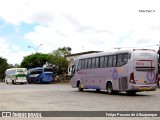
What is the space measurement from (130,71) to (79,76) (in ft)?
29.2

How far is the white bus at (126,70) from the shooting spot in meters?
24.6

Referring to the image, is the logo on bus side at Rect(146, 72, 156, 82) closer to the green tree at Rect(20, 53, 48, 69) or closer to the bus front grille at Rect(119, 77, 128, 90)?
the bus front grille at Rect(119, 77, 128, 90)

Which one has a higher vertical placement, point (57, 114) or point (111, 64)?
point (111, 64)

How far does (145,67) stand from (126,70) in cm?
127

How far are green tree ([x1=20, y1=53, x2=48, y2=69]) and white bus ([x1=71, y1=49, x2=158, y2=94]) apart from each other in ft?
207

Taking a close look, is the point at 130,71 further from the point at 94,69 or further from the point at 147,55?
the point at 94,69

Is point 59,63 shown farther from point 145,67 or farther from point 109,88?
point 145,67

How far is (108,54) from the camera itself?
27.6 m

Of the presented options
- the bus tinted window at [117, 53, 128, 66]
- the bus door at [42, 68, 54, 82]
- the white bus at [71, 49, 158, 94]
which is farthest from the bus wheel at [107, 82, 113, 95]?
the bus door at [42, 68, 54, 82]

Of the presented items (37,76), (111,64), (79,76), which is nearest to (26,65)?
(37,76)

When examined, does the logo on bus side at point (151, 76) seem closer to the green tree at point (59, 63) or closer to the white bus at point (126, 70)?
the white bus at point (126, 70)

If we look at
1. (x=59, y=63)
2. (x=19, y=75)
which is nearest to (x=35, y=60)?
(x=59, y=63)

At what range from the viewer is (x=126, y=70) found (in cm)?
2505

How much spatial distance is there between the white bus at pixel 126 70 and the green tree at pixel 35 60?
63.0 metres
